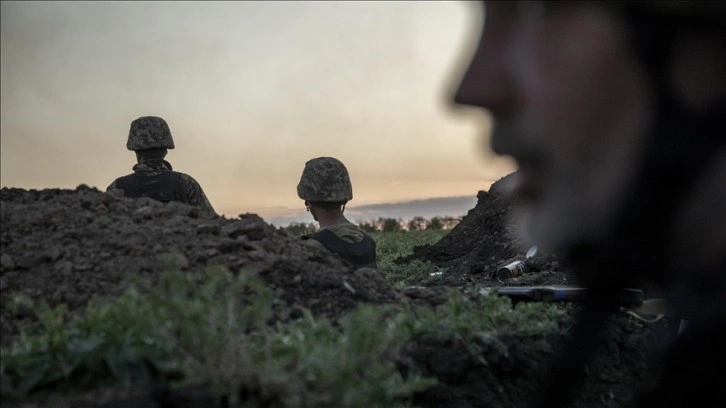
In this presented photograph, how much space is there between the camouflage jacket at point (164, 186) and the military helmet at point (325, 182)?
1.17 meters

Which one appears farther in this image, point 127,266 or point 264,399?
point 127,266

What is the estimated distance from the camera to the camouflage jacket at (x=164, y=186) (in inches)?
358

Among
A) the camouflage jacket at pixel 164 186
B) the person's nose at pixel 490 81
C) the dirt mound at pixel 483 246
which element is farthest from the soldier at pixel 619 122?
the dirt mound at pixel 483 246

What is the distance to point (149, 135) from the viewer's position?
10.0 m

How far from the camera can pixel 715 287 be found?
1.84 metres

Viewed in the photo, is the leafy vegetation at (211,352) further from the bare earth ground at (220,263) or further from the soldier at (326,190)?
the soldier at (326,190)

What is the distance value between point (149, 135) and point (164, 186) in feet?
3.41

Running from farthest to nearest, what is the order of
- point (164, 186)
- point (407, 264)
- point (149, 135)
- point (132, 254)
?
point (407, 264), point (149, 135), point (164, 186), point (132, 254)

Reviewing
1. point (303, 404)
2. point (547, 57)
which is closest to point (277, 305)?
point (303, 404)

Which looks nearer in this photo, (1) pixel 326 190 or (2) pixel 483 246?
(1) pixel 326 190

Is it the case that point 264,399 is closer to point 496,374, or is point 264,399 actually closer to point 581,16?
point 581,16

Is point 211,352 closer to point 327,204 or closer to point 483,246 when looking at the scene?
point 327,204

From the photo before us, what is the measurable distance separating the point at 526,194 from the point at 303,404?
34.0 inches

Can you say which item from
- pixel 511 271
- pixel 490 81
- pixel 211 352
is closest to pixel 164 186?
pixel 511 271
